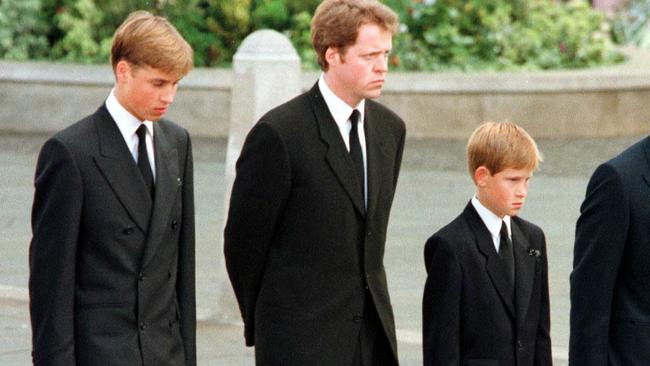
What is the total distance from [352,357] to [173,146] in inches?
34.6

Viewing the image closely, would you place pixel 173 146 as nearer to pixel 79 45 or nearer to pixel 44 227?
pixel 44 227

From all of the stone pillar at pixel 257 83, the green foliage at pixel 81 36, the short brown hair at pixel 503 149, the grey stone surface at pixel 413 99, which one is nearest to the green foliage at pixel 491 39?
the grey stone surface at pixel 413 99

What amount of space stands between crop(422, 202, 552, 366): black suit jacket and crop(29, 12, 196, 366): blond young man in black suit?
91cm

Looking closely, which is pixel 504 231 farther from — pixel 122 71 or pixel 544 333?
pixel 122 71

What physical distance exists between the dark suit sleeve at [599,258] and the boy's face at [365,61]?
2.74 ft

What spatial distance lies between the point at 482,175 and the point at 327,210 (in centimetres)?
76

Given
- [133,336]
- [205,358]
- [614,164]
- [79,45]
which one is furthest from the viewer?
[79,45]

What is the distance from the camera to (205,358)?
8.20m

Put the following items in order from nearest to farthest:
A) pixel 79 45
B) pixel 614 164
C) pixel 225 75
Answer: pixel 614 164
pixel 225 75
pixel 79 45

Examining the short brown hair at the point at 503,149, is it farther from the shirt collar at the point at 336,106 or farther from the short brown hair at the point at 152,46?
the short brown hair at the point at 152,46

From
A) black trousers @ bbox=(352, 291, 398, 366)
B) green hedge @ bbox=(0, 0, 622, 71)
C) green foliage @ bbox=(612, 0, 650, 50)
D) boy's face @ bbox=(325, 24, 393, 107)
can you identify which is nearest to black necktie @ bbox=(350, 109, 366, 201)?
boy's face @ bbox=(325, 24, 393, 107)

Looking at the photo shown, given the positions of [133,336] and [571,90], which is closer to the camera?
[133,336]

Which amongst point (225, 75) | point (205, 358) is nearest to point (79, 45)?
point (225, 75)

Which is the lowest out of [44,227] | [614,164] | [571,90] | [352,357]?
[571,90]
